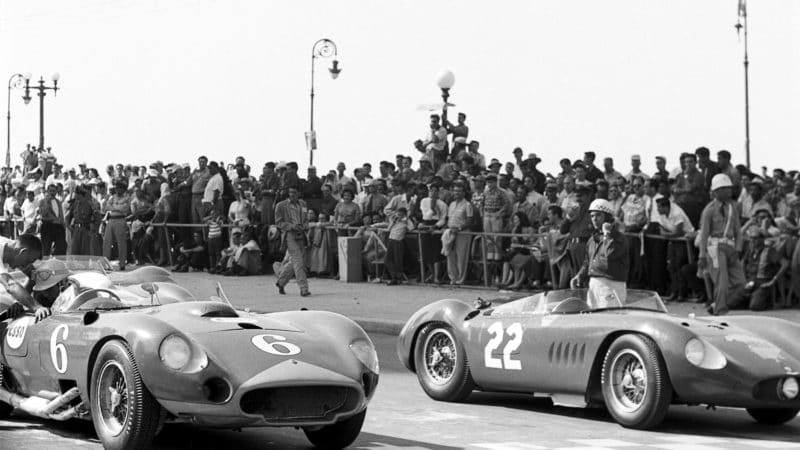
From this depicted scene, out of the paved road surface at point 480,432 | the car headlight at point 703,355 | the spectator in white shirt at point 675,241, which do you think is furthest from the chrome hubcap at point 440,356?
the spectator in white shirt at point 675,241

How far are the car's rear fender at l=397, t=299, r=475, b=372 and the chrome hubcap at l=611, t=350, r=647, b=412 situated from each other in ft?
5.79

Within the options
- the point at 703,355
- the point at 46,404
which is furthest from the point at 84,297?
the point at 703,355

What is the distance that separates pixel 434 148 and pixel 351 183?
1.75m

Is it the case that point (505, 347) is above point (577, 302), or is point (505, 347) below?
below

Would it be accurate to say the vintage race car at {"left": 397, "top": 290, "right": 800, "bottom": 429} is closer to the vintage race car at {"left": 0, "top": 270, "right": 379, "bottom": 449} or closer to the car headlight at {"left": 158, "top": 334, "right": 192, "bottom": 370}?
the vintage race car at {"left": 0, "top": 270, "right": 379, "bottom": 449}

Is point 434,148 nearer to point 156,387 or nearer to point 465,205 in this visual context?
point 465,205

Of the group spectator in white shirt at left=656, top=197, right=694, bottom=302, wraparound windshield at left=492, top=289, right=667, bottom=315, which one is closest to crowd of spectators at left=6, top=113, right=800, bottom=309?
spectator in white shirt at left=656, top=197, right=694, bottom=302

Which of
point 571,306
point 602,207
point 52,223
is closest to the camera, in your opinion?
point 571,306

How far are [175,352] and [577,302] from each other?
3.94 meters

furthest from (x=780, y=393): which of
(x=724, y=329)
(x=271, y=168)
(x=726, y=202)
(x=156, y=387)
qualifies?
(x=271, y=168)

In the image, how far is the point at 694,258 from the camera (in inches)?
756

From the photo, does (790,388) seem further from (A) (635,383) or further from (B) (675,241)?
(B) (675,241)

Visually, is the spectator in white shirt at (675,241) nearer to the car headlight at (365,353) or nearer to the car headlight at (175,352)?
the car headlight at (365,353)

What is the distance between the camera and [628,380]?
9.80 metres
